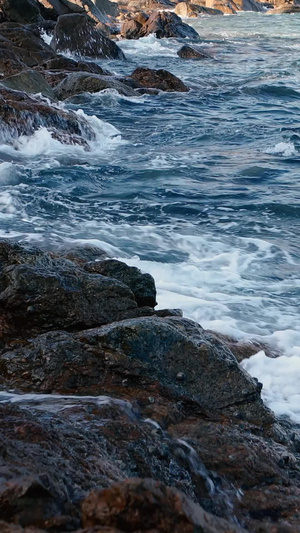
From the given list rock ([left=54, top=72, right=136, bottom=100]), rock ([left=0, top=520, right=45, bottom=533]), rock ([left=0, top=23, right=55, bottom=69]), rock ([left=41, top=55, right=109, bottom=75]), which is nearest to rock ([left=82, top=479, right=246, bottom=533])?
rock ([left=0, top=520, right=45, bottom=533])

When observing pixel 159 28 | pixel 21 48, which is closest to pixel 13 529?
pixel 21 48

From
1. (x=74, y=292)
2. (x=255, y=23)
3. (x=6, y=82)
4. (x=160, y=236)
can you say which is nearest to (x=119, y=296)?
(x=74, y=292)

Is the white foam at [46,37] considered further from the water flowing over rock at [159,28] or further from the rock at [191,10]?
the rock at [191,10]

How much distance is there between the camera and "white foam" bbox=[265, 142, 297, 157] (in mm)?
11977

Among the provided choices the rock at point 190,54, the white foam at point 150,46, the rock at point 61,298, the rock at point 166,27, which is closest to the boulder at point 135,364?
the rock at point 61,298

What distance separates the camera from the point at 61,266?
165 inches

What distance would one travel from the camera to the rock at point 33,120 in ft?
35.5

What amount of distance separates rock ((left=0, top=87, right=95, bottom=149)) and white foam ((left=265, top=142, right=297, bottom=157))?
3.46m

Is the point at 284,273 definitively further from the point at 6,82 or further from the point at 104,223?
the point at 6,82

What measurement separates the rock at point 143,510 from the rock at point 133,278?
2.60m

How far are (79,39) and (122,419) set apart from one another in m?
21.6

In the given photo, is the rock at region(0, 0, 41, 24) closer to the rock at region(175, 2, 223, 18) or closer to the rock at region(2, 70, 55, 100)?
the rock at region(2, 70, 55, 100)

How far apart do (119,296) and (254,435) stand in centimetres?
134

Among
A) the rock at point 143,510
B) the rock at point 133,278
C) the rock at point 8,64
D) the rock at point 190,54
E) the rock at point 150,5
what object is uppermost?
the rock at point 143,510
